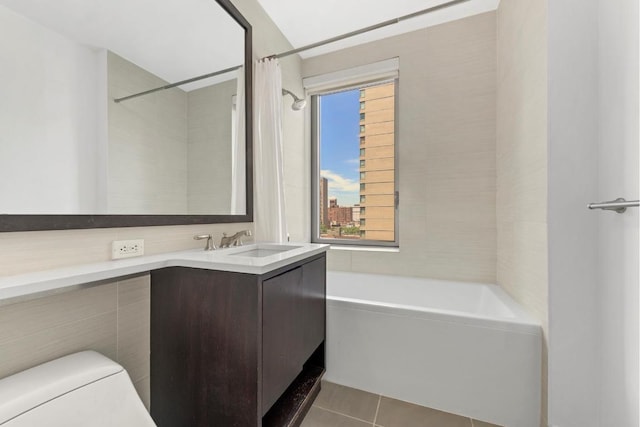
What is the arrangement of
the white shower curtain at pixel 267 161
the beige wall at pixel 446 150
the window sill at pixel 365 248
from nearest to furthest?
the white shower curtain at pixel 267 161, the beige wall at pixel 446 150, the window sill at pixel 365 248

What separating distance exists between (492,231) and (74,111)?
8.20 ft

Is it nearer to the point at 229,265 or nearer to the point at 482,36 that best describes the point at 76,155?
the point at 229,265

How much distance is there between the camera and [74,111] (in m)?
0.91

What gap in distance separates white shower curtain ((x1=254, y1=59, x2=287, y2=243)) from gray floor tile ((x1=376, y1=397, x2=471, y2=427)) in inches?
Result: 45.9

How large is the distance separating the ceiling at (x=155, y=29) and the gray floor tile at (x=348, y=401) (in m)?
1.89

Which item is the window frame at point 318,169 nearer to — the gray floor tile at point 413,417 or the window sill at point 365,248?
the window sill at point 365,248

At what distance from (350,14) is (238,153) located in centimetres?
142

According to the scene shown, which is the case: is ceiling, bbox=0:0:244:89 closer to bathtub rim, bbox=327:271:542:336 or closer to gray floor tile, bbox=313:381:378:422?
bathtub rim, bbox=327:271:542:336

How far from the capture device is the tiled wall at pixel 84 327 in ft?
2.49

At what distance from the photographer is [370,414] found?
4.40 feet

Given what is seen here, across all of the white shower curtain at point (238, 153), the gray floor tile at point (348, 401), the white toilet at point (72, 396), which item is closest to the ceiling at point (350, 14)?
the white shower curtain at point (238, 153)

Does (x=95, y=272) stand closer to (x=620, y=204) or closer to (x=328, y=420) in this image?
(x=328, y=420)

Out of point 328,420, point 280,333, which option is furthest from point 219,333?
point 328,420

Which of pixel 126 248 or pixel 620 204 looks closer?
pixel 620 204
